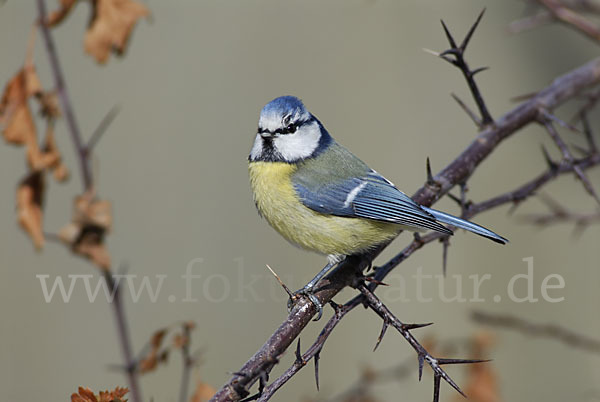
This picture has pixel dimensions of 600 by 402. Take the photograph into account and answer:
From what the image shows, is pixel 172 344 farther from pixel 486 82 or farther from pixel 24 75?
pixel 486 82

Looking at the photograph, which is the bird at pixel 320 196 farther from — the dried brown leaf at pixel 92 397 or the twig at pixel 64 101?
the dried brown leaf at pixel 92 397

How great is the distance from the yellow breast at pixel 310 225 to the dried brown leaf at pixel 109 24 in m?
0.96

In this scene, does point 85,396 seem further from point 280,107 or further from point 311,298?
point 280,107

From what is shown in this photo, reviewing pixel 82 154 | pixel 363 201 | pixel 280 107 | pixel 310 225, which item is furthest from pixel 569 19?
pixel 82 154

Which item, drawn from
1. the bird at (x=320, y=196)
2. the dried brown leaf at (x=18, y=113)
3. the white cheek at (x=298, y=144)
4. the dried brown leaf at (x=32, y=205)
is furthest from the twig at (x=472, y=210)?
the dried brown leaf at (x=18, y=113)

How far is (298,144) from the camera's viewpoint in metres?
3.02

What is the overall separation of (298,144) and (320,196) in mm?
340

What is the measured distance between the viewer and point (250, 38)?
438 cm

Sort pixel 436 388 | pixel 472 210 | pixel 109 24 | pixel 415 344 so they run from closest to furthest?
pixel 436 388
pixel 415 344
pixel 109 24
pixel 472 210

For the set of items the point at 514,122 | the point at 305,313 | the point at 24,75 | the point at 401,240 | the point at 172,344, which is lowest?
the point at 401,240

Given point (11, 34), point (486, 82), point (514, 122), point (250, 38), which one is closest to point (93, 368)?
point (11, 34)

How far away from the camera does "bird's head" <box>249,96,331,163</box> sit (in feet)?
9.41

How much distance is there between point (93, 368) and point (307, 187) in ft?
7.11

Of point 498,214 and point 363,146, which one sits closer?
point 363,146
